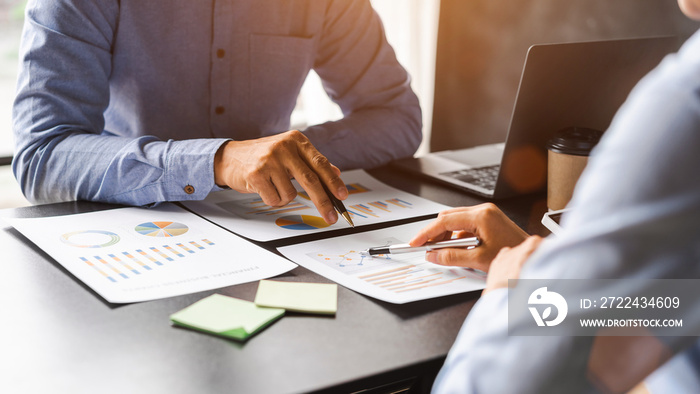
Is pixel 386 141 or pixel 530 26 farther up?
pixel 530 26

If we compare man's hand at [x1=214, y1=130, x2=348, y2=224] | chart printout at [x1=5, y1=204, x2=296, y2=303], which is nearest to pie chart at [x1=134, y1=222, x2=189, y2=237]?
chart printout at [x1=5, y1=204, x2=296, y2=303]

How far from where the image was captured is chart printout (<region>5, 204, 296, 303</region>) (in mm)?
748

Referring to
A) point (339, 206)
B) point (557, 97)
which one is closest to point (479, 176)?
point (557, 97)

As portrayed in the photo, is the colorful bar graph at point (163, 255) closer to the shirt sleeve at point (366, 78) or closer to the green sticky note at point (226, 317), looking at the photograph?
the green sticky note at point (226, 317)

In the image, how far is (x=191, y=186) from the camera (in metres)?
1.05

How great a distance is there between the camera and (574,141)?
104 centimetres

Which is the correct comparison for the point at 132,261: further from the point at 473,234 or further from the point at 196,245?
the point at 473,234

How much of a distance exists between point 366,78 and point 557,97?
56cm

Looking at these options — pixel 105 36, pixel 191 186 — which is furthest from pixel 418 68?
pixel 191 186

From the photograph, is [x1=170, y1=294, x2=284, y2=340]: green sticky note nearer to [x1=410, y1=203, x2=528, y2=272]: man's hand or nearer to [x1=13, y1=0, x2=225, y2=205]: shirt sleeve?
[x1=410, y1=203, x2=528, y2=272]: man's hand

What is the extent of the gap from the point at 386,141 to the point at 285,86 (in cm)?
30

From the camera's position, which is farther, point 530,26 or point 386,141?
point 530,26

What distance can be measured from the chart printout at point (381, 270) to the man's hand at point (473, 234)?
2 centimetres

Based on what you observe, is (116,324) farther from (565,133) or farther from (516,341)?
(565,133)
